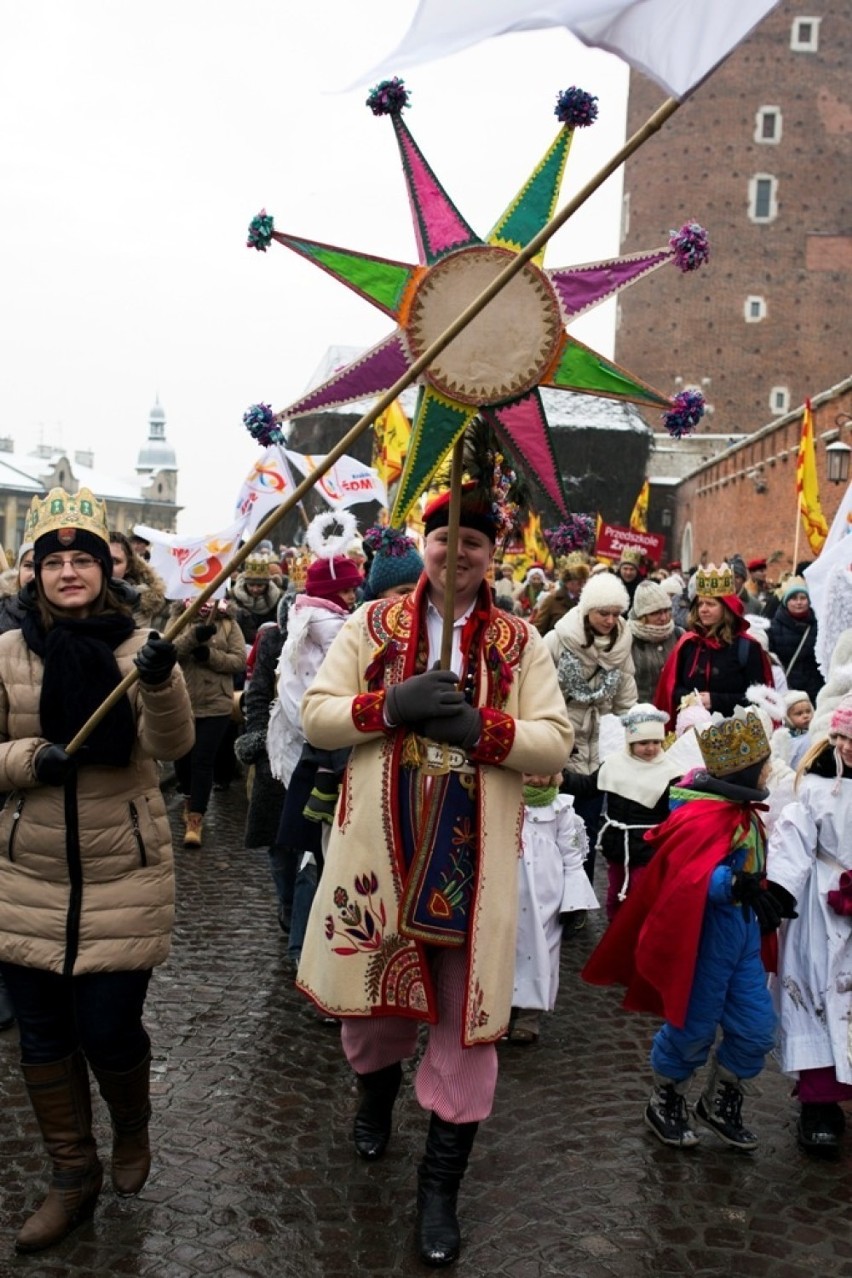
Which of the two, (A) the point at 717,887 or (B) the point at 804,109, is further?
(B) the point at 804,109

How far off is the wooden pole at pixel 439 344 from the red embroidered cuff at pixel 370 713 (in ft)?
1.73

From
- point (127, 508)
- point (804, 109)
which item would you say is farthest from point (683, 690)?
point (127, 508)

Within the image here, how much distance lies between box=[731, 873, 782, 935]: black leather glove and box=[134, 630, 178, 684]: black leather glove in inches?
75.3

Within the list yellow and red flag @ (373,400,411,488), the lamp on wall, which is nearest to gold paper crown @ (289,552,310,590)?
yellow and red flag @ (373,400,411,488)

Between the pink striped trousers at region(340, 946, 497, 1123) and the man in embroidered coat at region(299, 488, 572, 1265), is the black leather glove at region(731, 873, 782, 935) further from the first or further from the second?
the pink striped trousers at region(340, 946, 497, 1123)

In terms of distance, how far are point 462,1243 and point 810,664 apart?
6943 millimetres

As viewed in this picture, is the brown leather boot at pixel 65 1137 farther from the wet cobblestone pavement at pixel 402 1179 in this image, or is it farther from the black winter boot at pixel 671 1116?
the black winter boot at pixel 671 1116

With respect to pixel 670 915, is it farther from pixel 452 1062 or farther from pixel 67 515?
pixel 67 515

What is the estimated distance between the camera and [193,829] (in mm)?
8523

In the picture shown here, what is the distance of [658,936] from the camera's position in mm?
4242

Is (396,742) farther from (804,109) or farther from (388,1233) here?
(804,109)

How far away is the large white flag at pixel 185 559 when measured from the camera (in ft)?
25.1

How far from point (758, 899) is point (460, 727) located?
1.28 metres

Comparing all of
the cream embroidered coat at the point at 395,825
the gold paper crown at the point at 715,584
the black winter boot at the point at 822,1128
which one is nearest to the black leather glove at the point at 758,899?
the black winter boot at the point at 822,1128
